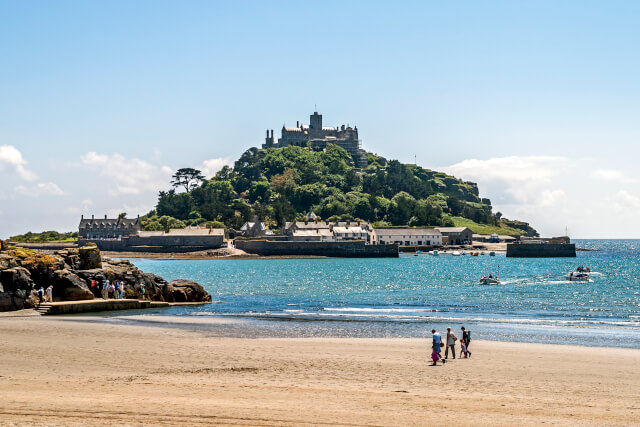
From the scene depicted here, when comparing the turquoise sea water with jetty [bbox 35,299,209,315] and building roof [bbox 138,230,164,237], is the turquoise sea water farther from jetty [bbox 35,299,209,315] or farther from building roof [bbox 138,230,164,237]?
building roof [bbox 138,230,164,237]

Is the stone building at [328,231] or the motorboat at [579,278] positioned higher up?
the stone building at [328,231]

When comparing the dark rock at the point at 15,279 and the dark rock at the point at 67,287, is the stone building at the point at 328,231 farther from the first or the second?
the dark rock at the point at 15,279

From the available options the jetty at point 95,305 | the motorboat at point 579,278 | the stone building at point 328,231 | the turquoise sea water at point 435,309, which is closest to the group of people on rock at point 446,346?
the turquoise sea water at point 435,309

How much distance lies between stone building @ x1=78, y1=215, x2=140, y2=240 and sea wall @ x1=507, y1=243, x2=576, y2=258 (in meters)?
89.8

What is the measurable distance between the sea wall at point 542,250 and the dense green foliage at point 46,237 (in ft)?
352

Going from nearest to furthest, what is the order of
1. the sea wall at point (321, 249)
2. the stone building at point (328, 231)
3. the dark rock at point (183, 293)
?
the dark rock at point (183, 293) → the sea wall at point (321, 249) → the stone building at point (328, 231)

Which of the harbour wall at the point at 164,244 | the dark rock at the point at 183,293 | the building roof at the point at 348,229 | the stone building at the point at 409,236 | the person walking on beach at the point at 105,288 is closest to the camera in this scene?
the person walking on beach at the point at 105,288

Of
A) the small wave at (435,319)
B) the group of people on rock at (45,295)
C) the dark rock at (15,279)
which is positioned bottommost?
the small wave at (435,319)

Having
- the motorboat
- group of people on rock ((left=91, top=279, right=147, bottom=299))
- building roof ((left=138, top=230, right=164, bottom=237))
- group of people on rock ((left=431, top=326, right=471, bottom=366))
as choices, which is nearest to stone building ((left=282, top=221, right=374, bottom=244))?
building roof ((left=138, top=230, right=164, bottom=237))

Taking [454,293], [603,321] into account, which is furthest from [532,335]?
[454,293]

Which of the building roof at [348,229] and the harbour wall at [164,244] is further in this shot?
the building roof at [348,229]

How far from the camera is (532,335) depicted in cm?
3167

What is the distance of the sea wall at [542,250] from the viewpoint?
479ft

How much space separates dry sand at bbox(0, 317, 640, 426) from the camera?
47.0 feet
